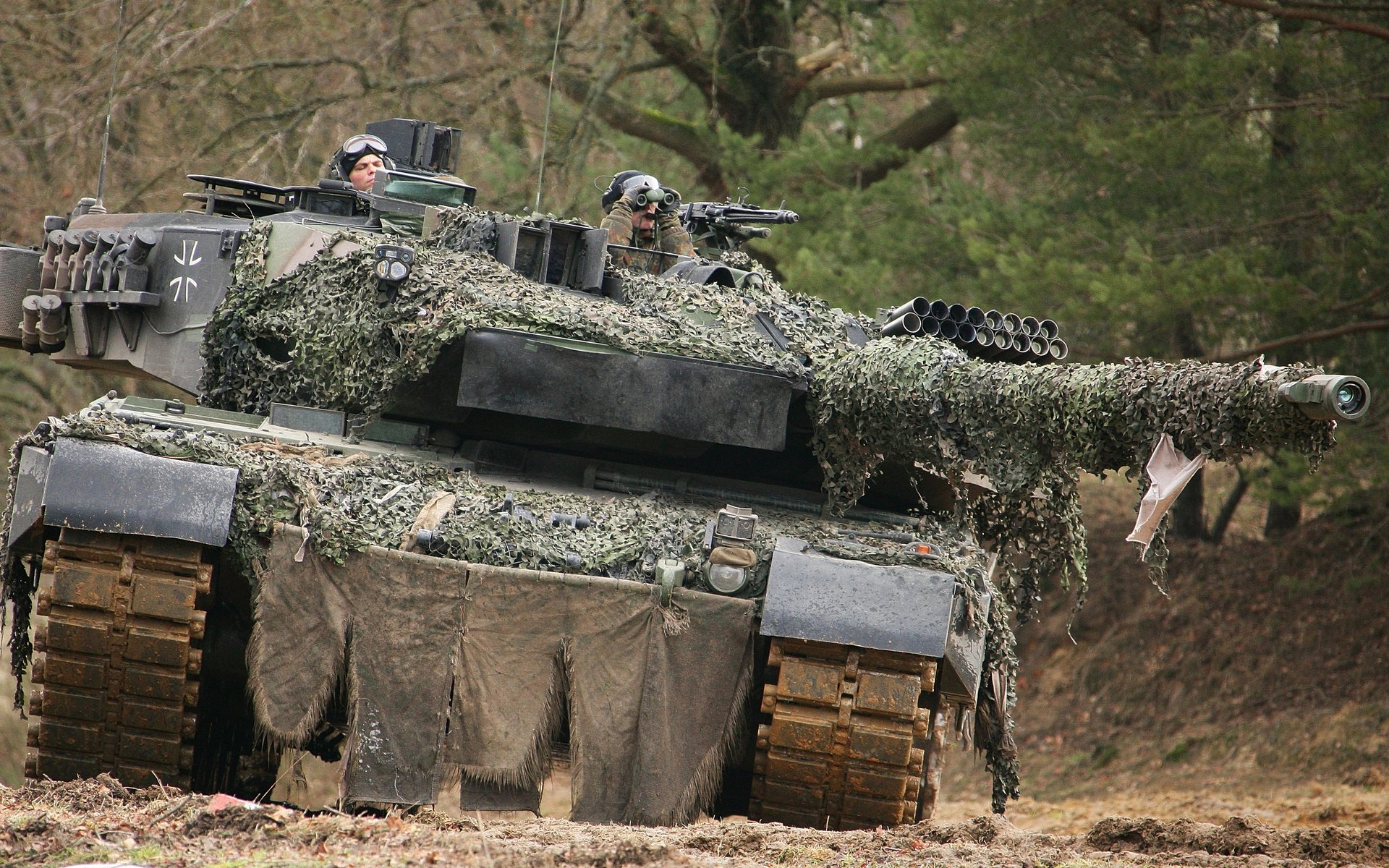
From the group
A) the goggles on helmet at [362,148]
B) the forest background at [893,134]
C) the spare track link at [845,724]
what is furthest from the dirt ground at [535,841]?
the forest background at [893,134]

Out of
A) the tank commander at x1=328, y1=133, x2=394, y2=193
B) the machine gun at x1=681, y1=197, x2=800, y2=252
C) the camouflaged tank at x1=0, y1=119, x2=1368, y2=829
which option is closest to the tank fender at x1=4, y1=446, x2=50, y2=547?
the camouflaged tank at x1=0, y1=119, x2=1368, y2=829

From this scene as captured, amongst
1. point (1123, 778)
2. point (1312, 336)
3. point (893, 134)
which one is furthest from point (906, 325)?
point (893, 134)

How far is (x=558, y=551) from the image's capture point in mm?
6457

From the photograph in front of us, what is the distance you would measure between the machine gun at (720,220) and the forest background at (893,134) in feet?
3.73

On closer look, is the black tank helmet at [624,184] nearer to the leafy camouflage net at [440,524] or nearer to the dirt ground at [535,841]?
the leafy camouflage net at [440,524]

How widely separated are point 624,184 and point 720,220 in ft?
2.45

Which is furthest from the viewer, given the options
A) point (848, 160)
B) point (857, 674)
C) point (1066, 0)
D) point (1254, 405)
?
point (848, 160)

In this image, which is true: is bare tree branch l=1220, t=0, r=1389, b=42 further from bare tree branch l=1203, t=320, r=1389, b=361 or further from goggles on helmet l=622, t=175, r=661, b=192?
goggles on helmet l=622, t=175, r=661, b=192

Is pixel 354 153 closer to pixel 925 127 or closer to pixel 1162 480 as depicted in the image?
pixel 1162 480

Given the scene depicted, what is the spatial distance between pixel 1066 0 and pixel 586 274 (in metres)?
6.81

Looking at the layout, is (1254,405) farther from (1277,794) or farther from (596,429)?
(1277,794)

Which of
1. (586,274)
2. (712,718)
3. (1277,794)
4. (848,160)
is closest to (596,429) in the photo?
(586,274)

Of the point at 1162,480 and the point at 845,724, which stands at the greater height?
the point at 1162,480

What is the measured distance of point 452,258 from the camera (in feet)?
25.0
